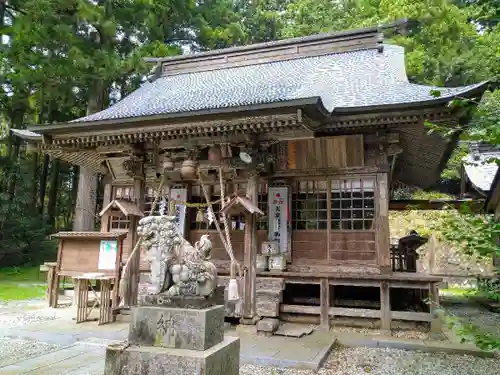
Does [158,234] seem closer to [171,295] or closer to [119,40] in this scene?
[171,295]

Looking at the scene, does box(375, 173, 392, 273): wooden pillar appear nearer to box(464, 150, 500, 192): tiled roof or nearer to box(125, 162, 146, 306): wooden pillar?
box(125, 162, 146, 306): wooden pillar

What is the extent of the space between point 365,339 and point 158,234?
4642 millimetres

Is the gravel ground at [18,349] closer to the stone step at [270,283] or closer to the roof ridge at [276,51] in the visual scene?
the stone step at [270,283]

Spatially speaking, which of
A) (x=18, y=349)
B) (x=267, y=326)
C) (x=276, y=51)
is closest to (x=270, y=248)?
(x=267, y=326)

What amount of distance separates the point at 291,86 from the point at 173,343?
630 cm

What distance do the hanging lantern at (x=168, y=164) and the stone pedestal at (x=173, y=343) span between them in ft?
14.0

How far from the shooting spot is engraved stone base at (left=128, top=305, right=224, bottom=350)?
4.20 m

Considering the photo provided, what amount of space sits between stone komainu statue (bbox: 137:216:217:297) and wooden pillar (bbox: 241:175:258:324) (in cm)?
300

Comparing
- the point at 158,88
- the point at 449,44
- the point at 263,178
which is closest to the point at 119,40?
the point at 158,88

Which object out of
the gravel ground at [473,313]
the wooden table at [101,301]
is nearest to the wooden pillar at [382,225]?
the gravel ground at [473,313]

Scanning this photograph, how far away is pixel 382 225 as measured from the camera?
8.20 meters

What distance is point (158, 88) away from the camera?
12719mm

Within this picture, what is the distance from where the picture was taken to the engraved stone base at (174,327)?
4.20 meters

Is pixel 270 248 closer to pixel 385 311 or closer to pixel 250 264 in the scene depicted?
pixel 250 264
